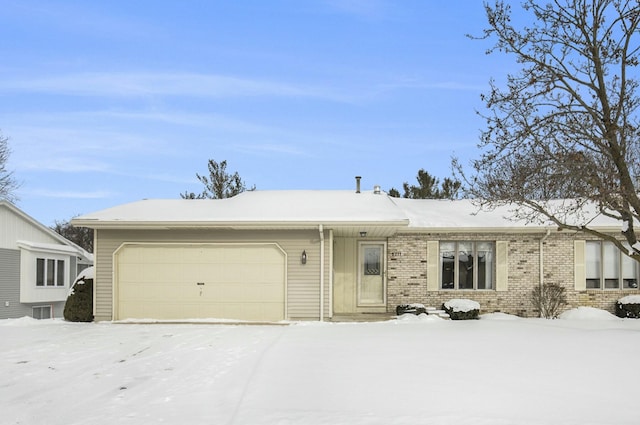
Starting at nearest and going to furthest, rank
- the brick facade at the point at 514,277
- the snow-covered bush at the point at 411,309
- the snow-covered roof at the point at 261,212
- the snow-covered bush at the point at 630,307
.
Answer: the snow-covered roof at the point at 261,212, the snow-covered bush at the point at 411,309, the snow-covered bush at the point at 630,307, the brick facade at the point at 514,277

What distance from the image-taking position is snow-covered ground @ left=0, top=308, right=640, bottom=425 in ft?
24.3

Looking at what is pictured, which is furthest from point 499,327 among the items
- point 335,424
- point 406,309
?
point 335,424

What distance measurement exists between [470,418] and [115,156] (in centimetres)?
1964

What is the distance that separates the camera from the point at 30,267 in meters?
28.3

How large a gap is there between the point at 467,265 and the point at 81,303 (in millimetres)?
11156

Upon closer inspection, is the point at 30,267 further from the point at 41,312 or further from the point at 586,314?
the point at 586,314

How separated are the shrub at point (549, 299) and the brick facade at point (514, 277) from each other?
0.18 metres

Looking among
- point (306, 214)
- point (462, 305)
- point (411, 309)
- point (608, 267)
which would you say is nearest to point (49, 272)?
point (306, 214)

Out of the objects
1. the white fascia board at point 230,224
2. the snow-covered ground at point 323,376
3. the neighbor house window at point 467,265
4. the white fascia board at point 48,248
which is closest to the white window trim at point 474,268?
the neighbor house window at point 467,265

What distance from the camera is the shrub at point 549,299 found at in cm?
1767

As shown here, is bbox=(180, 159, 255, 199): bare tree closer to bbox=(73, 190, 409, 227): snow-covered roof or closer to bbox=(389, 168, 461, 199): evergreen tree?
→ bbox=(389, 168, 461, 199): evergreen tree

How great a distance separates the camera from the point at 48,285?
30.1 meters

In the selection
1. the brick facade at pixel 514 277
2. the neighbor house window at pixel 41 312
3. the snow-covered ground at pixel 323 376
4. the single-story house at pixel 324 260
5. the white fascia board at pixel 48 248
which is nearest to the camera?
the snow-covered ground at pixel 323 376

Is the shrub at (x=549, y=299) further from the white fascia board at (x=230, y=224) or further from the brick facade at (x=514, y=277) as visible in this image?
the white fascia board at (x=230, y=224)
